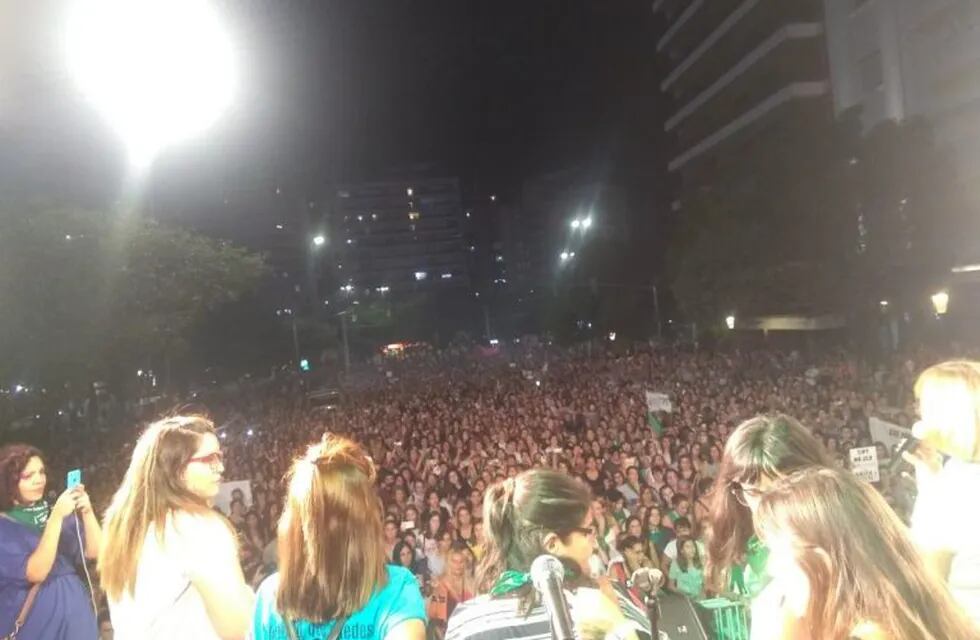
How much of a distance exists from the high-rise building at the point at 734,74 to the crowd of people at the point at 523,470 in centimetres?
1390

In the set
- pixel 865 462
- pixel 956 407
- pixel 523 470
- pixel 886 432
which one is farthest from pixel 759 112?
pixel 956 407

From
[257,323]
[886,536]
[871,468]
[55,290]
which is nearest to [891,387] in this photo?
[871,468]

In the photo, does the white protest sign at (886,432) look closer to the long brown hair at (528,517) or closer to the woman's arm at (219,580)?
the long brown hair at (528,517)

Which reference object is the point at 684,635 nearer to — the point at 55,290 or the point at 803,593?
the point at 803,593

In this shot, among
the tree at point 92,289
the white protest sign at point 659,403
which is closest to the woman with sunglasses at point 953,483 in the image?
the white protest sign at point 659,403

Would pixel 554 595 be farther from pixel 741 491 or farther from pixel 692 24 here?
pixel 692 24

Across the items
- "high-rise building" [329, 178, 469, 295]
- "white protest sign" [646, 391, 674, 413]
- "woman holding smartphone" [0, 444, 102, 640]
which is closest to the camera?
"woman holding smartphone" [0, 444, 102, 640]

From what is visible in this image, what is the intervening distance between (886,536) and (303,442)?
14873 mm

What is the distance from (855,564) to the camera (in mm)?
1706

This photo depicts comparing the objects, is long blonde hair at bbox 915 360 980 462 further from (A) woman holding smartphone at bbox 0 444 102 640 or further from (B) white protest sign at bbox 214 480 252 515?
(B) white protest sign at bbox 214 480 252 515

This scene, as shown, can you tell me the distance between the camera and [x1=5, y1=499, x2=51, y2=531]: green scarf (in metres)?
3.35

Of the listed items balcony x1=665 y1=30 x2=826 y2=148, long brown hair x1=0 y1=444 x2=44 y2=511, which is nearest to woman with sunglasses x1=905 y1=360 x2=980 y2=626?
long brown hair x1=0 y1=444 x2=44 y2=511

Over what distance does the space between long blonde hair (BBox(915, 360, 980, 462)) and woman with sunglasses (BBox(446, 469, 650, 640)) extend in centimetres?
129

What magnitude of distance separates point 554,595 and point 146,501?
1513 mm
